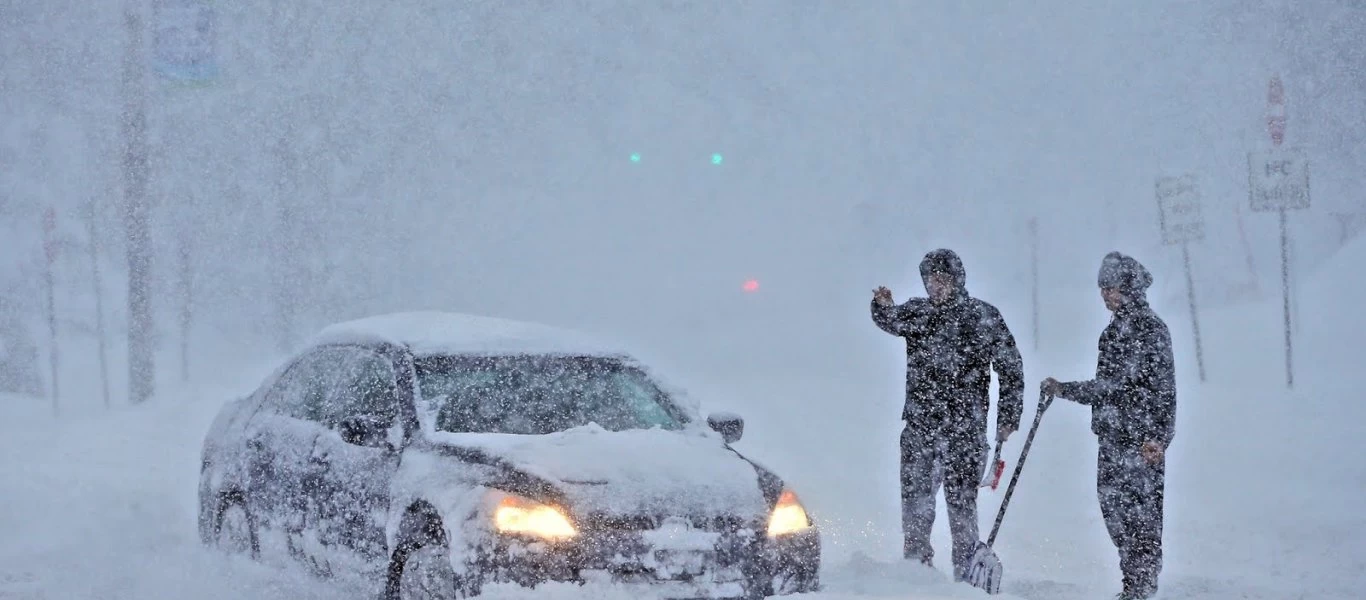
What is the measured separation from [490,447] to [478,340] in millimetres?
1009

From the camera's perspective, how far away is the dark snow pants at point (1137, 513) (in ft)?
22.5

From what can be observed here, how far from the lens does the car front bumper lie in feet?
16.8

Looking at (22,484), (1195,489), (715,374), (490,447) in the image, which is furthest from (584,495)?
(715,374)

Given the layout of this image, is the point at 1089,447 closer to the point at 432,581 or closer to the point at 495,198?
the point at 432,581

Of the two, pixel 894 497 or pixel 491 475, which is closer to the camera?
pixel 491 475

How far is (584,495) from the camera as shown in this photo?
5.32 meters

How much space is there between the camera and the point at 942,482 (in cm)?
740

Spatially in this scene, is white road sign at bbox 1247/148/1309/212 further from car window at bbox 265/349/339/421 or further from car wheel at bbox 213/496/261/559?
car wheel at bbox 213/496/261/559

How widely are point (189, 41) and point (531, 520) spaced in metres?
16.8

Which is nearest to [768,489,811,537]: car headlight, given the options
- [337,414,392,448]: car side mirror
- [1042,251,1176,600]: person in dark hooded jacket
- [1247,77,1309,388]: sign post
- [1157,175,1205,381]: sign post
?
[337,414,392,448]: car side mirror

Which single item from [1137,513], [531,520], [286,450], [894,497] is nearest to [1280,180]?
[894,497]

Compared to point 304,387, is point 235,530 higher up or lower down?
lower down

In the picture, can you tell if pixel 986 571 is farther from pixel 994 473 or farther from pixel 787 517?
pixel 787 517

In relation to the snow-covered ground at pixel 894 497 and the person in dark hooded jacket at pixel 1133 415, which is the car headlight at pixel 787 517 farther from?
the person in dark hooded jacket at pixel 1133 415
